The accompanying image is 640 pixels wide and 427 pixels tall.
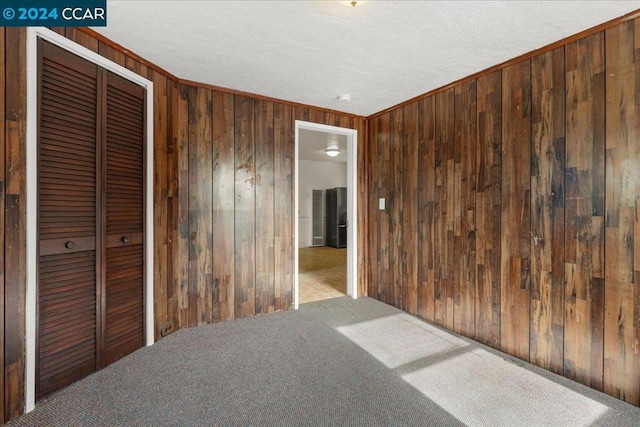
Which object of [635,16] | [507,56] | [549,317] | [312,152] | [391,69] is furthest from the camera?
[312,152]

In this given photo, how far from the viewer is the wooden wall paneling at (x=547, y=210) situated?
2.00 meters

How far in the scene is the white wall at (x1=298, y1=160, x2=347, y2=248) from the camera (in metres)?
8.09

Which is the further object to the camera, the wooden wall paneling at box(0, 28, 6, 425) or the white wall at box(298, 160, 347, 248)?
the white wall at box(298, 160, 347, 248)

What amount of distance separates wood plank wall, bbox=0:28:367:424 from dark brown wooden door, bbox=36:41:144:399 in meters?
0.19

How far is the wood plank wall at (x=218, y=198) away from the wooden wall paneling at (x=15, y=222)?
46 cm

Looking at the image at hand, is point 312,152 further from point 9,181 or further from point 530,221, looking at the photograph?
point 9,181

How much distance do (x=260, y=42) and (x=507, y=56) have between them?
73.1 inches

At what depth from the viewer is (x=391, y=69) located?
7.91 feet

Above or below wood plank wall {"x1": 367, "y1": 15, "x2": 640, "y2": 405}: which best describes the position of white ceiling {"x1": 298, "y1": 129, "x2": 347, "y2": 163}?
above

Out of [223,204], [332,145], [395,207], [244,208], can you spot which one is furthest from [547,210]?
[332,145]

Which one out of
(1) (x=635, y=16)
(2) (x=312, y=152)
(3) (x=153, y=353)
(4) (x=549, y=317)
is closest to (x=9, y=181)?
(3) (x=153, y=353)

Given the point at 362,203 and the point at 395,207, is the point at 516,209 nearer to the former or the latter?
the point at 395,207

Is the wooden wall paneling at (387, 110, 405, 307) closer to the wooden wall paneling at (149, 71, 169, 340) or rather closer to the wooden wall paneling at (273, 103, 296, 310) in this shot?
the wooden wall paneling at (273, 103, 296, 310)

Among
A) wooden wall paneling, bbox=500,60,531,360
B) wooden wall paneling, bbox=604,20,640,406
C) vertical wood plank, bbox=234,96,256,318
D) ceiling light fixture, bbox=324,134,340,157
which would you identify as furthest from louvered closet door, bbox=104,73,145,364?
ceiling light fixture, bbox=324,134,340,157
